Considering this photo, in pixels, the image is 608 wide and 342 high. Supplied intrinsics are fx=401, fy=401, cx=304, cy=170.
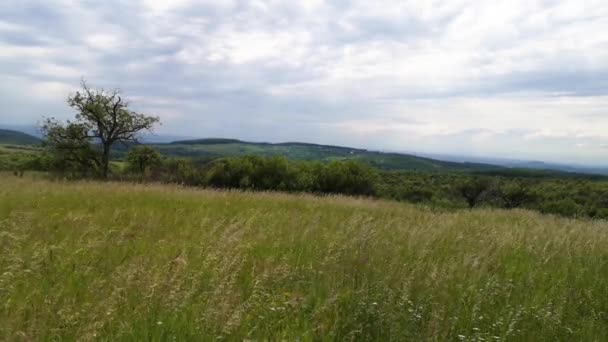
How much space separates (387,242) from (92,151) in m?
37.8

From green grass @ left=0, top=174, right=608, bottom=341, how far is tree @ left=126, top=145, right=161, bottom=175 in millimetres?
40901

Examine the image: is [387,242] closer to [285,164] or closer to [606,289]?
[606,289]

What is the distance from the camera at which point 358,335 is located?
2.97 m

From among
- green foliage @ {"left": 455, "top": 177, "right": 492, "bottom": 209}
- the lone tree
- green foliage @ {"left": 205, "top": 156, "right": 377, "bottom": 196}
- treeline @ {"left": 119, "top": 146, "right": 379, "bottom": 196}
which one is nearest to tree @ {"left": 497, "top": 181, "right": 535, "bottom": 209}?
green foliage @ {"left": 455, "top": 177, "right": 492, "bottom": 209}

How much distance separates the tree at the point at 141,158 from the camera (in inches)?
1753

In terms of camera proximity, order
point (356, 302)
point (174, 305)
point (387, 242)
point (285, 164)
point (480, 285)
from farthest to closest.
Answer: point (285, 164)
point (387, 242)
point (480, 285)
point (356, 302)
point (174, 305)

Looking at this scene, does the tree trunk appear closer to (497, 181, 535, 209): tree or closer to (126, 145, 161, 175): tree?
(126, 145, 161, 175): tree

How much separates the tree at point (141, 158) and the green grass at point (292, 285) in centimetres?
4090

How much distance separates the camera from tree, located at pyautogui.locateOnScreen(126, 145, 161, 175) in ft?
146

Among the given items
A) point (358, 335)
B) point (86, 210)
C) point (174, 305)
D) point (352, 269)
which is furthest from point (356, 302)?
point (86, 210)

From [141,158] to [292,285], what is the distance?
44.8m

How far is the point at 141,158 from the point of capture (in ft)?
147

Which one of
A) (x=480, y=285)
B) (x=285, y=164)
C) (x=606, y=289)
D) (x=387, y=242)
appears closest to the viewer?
(x=480, y=285)

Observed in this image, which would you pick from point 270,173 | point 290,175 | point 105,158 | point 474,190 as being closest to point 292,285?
point 105,158
